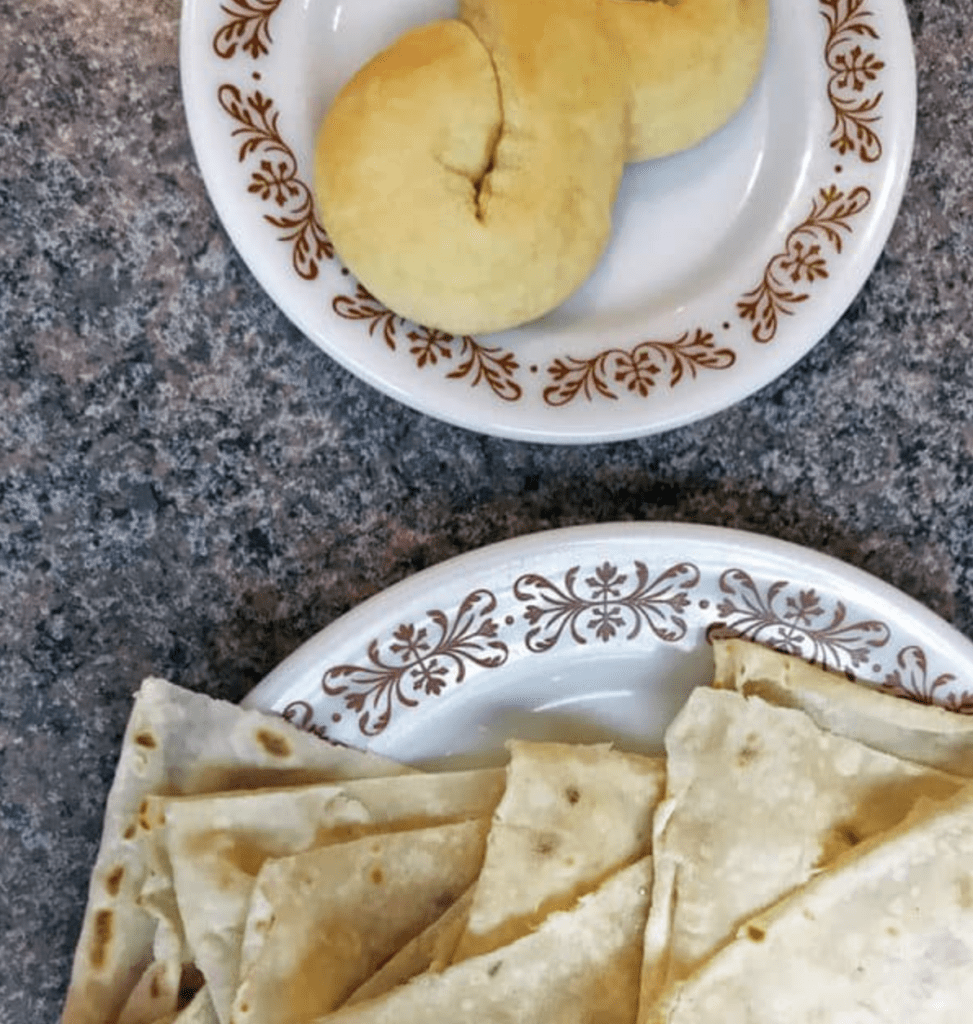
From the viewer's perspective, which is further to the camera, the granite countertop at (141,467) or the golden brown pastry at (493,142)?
the granite countertop at (141,467)

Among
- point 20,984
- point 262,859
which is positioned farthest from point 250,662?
point 20,984

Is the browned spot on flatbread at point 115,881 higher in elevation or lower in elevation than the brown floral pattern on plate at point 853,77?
lower

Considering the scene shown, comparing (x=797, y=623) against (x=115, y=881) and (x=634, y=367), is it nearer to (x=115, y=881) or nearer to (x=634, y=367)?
(x=634, y=367)

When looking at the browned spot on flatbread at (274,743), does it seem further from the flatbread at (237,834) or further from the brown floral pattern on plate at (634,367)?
the brown floral pattern on plate at (634,367)

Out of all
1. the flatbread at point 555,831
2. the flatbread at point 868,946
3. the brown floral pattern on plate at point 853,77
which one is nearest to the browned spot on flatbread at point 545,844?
the flatbread at point 555,831

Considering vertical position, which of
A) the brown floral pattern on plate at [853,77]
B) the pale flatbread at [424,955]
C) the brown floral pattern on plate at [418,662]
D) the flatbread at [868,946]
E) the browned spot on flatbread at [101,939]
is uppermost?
the brown floral pattern on plate at [853,77]

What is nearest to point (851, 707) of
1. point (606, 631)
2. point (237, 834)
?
point (606, 631)

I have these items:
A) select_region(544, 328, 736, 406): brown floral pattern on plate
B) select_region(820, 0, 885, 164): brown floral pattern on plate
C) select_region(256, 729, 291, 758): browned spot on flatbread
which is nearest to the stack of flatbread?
select_region(256, 729, 291, 758): browned spot on flatbread

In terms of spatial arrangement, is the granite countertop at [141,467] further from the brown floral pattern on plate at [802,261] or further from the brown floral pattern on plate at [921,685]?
the brown floral pattern on plate at [921,685]
